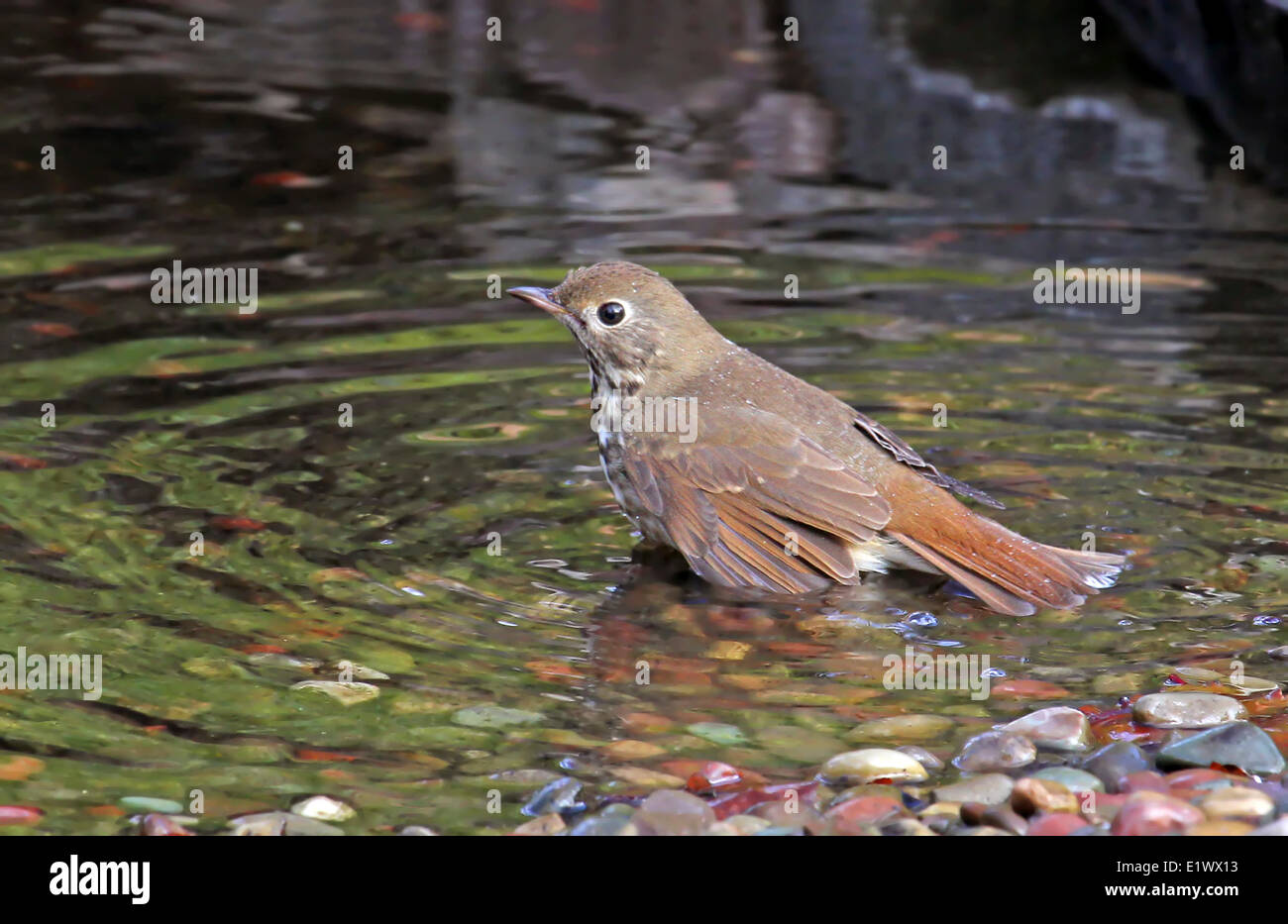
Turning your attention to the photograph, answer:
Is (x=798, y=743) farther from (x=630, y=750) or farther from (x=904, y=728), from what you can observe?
(x=630, y=750)

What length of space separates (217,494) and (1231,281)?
6.84 m

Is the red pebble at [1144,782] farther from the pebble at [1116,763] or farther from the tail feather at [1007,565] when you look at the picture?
the tail feather at [1007,565]

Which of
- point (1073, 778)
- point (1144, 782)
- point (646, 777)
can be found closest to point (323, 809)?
point (646, 777)

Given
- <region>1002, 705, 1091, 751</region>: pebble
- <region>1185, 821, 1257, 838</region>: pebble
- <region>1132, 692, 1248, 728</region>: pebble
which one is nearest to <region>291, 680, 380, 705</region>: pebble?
<region>1002, 705, 1091, 751</region>: pebble

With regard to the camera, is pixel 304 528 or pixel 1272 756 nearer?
pixel 1272 756

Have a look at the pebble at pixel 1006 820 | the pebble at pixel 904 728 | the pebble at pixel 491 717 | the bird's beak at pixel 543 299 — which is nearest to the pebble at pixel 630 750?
the pebble at pixel 491 717

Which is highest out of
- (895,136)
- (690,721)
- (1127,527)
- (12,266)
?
(895,136)

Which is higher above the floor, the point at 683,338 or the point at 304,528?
the point at 683,338

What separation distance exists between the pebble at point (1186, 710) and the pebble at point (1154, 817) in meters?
0.92

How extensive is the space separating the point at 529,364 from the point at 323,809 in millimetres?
4852

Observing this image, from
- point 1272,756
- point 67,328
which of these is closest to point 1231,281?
point 1272,756

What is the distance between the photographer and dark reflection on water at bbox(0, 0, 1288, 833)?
6.37 metres

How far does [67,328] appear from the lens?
1003cm

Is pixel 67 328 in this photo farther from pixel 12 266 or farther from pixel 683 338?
pixel 683 338
